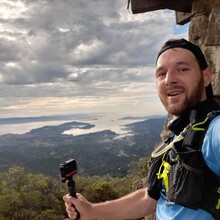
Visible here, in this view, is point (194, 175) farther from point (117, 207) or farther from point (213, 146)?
point (117, 207)

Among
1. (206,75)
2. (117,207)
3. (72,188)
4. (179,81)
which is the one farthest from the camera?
(117,207)

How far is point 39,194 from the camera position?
35562mm

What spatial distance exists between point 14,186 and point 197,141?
41.4 m

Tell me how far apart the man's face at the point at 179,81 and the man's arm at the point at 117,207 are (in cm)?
97

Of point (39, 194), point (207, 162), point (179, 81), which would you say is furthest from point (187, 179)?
point (39, 194)

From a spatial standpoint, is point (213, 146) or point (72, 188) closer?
point (213, 146)

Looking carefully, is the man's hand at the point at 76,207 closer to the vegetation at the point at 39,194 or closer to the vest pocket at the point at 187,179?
the vest pocket at the point at 187,179

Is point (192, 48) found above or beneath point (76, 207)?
above

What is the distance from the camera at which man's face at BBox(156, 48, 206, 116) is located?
214 cm

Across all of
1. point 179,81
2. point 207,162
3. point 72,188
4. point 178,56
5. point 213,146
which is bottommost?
point 72,188

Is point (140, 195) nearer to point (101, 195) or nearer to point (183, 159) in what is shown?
point (183, 159)

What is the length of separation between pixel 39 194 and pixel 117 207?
35.0 metres

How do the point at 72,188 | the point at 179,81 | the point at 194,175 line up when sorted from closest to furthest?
the point at 194,175 → the point at 179,81 → the point at 72,188

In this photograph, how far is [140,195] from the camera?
2793 millimetres
